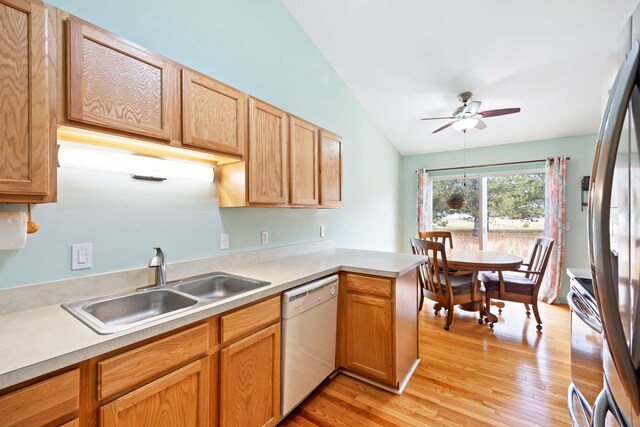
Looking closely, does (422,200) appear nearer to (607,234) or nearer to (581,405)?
(581,405)

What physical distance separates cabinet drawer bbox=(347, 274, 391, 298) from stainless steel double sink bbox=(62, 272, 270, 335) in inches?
28.2

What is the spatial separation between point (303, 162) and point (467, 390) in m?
2.14

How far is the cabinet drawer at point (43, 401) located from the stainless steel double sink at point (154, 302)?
0.54 ft

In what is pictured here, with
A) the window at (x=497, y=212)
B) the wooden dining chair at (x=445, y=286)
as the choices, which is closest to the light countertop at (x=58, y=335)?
the wooden dining chair at (x=445, y=286)

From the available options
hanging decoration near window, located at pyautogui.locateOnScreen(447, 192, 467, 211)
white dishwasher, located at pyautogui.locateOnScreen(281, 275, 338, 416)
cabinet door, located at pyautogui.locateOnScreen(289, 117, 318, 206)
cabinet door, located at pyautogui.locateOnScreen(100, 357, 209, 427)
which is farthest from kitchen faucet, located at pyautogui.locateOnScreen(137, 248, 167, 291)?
hanging decoration near window, located at pyautogui.locateOnScreen(447, 192, 467, 211)

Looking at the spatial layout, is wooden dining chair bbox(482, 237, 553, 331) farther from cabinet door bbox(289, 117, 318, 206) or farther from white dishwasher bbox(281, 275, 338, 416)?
cabinet door bbox(289, 117, 318, 206)

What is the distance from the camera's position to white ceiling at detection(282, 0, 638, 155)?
232 centimetres

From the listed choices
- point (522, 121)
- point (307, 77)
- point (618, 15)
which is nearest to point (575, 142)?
point (522, 121)

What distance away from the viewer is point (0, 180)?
3.14 feet

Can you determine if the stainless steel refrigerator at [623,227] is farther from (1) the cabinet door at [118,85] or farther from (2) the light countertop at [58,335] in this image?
(1) the cabinet door at [118,85]

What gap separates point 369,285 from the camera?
2023mm

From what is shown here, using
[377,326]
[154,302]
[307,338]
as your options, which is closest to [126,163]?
[154,302]

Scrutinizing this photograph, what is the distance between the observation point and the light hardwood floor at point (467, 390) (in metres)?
1.77

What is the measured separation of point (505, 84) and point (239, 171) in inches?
118
